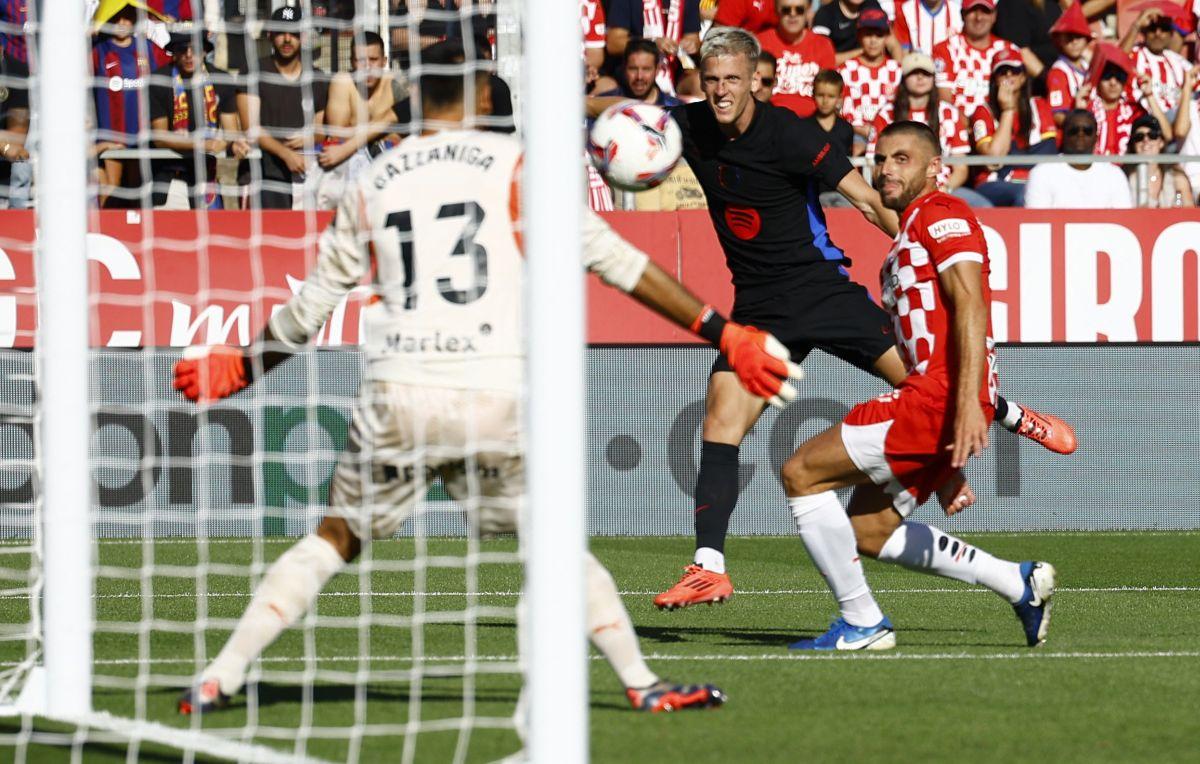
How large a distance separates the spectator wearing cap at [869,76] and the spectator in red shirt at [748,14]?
70 cm

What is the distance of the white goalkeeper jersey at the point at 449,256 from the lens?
5.08 metres

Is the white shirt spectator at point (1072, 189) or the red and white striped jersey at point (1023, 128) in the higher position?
the red and white striped jersey at point (1023, 128)

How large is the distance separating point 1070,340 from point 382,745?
9467 mm

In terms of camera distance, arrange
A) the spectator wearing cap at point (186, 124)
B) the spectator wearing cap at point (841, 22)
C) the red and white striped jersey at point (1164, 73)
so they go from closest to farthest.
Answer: the spectator wearing cap at point (186, 124), the spectator wearing cap at point (841, 22), the red and white striped jersey at point (1164, 73)

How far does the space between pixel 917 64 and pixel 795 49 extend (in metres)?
1.00

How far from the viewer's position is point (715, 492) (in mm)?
7836

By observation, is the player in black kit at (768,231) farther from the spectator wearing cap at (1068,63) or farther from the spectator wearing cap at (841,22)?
the spectator wearing cap at (1068,63)

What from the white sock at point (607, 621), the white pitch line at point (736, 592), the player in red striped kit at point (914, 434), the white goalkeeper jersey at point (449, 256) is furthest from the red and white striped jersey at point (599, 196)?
the white sock at point (607, 621)

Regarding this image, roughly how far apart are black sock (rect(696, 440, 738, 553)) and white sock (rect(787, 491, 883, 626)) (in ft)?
2.43

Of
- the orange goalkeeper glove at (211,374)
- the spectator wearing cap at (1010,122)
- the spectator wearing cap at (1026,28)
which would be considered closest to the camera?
the orange goalkeeper glove at (211,374)

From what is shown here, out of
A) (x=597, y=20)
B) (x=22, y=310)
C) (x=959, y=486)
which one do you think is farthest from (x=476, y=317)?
(x=597, y=20)

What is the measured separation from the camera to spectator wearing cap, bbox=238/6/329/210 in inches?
404

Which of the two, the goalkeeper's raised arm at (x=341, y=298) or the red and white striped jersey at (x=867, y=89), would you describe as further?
the red and white striped jersey at (x=867, y=89)

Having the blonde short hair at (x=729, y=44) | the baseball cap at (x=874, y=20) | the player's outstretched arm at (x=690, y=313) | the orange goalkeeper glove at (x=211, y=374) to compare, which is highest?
the baseball cap at (x=874, y=20)
